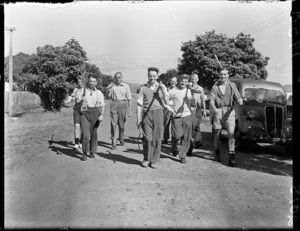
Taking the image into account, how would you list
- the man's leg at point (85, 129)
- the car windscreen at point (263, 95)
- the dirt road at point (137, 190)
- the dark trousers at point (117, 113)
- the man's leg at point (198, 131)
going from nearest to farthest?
the dirt road at point (137, 190) → the man's leg at point (85, 129) → the man's leg at point (198, 131) → the dark trousers at point (117, 113) → the car windscreen at point (263, 95)

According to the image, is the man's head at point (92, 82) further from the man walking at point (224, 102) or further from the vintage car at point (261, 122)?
the vintage car at point (261, 122)

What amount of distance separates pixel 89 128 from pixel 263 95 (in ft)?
16.8

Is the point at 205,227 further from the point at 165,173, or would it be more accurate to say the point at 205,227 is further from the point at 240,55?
the point at 240,55

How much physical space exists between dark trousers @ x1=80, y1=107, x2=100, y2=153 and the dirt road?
0.31 metres

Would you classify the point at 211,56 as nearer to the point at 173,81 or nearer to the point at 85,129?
the point at 173,81

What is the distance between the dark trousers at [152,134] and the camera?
660 cm

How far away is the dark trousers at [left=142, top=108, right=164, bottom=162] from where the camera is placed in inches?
260

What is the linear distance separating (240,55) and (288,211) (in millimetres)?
8535

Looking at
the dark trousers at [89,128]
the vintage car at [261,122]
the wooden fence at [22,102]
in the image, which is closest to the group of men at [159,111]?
the dark trousers at [89,128]

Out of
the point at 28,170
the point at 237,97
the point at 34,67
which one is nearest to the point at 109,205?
the point at 28,170

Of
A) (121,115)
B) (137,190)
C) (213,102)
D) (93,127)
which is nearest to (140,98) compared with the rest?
(93,127)

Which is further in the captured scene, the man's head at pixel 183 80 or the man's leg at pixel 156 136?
the man's head at pixel 183 80

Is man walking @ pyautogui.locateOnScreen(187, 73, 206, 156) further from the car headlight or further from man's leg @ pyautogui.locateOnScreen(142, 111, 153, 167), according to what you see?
man's leg @ pyautogui.locateOnScreen(142, 111, 153, 167)

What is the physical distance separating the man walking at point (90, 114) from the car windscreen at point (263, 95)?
14.4 feet
